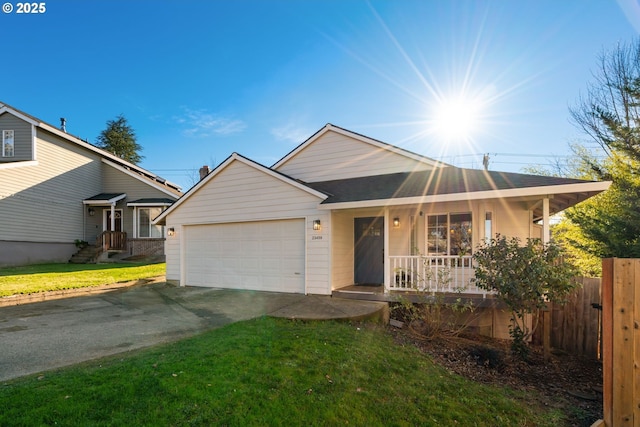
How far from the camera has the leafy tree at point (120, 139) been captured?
3578 cm

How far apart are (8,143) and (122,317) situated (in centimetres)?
1704

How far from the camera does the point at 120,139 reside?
36.0 m

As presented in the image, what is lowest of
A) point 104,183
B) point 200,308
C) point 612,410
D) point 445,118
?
point 200,308

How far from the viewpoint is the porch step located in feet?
59.3

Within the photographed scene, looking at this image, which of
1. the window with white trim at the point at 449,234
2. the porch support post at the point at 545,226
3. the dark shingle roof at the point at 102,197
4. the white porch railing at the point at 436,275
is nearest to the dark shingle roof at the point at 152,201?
the dark shingle roof at the point at 102,197

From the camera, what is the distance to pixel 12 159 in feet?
56.0

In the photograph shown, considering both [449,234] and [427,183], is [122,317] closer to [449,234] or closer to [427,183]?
[427,183]

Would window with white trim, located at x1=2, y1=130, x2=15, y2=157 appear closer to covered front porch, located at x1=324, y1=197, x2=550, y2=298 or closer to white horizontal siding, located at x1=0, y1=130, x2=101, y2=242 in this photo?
white horizontal siding, located at x1=0, y1=130, x2=101, y2=242

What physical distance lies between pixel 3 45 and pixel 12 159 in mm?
6530

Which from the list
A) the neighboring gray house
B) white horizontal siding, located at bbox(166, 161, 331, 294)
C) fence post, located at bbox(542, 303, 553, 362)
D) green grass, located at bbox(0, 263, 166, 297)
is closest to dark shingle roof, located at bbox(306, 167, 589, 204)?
white horizontal siding, located at bbox(166, 161, 331, 294)

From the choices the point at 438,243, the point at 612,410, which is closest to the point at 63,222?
the point at 438,243

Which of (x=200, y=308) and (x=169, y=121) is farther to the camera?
(x=169, y=121)

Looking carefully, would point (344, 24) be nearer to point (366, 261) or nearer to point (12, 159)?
point (366, 261)

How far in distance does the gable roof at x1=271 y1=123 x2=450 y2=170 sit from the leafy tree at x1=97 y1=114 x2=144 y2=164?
1232 inches
